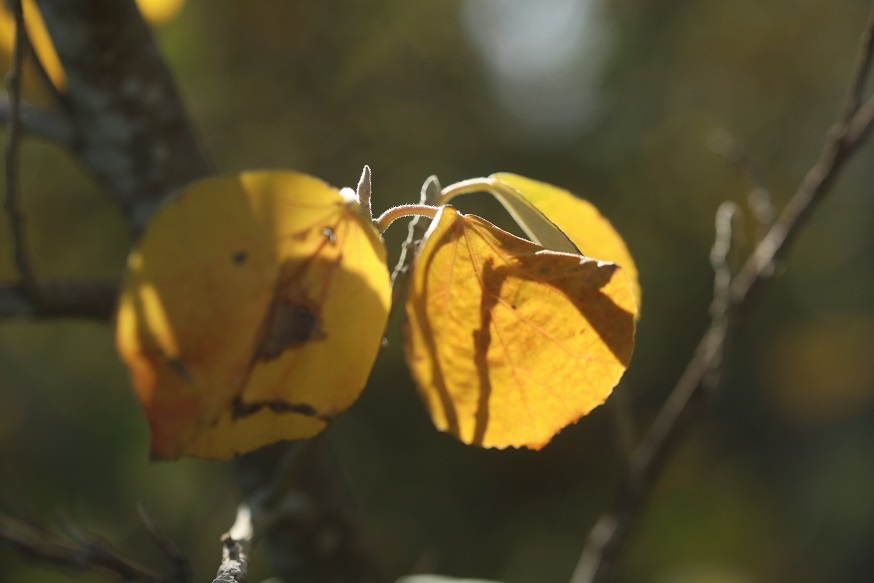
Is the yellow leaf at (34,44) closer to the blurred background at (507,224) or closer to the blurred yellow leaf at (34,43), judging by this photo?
the blurred yellow leaf at (34,43)

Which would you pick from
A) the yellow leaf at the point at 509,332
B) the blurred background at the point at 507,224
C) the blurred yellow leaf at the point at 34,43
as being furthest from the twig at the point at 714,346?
the blurred background at the point at 507,224

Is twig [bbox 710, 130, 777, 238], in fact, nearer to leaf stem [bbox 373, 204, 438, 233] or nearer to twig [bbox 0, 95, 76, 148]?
leaf stem [bbox 373, 204, 438, 233]

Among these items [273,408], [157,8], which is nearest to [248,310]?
[273,408]

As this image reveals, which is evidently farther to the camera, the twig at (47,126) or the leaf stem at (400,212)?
the twig at (47,126)

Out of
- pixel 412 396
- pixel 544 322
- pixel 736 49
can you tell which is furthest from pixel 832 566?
pixel 544 322

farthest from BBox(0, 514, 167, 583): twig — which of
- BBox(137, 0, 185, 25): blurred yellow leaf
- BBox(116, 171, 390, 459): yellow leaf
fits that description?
BBox(137, 0, 185, 25): blurred yellow leaf
